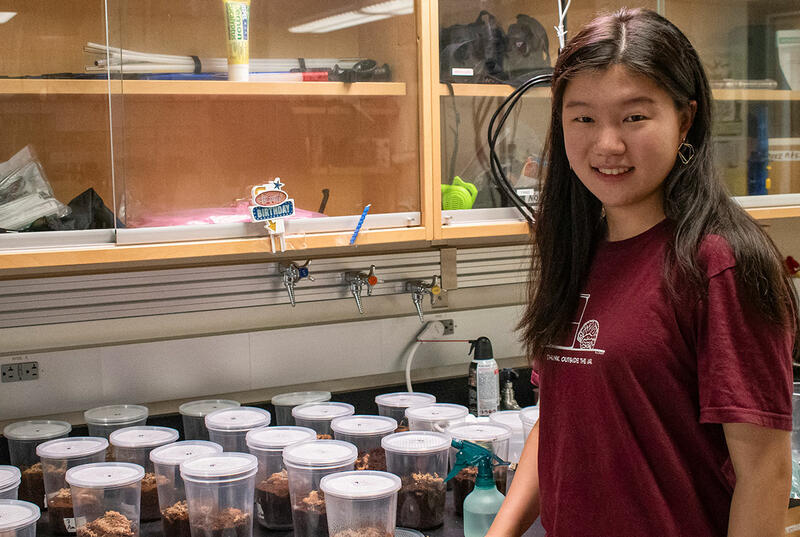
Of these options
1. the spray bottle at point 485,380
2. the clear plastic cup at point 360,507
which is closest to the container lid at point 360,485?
the clear plastic cup at point 360,507

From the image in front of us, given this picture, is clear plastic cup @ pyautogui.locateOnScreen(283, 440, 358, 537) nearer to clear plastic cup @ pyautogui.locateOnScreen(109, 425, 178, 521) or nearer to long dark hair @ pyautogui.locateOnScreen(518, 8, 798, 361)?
clear plastic cup @ pyautogui.locateOnScreen(109, 425, 178, 521)

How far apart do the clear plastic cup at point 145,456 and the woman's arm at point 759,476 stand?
3.99 feet

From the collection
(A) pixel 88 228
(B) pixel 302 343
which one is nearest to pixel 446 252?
(B) pixel 302 343

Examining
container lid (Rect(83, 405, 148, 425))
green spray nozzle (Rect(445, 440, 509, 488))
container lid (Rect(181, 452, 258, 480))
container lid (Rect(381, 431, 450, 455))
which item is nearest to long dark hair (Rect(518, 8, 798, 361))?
green spray nozzle (Rect(445, 440, 509, 488))

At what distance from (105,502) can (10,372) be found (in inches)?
23.3

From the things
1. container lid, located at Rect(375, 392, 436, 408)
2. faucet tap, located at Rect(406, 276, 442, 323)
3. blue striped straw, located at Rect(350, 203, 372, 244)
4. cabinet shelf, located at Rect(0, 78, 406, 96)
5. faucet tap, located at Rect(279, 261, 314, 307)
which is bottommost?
container lid, located at Rect(375, 392, 436, 408)

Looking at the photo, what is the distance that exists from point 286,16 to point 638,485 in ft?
4.51

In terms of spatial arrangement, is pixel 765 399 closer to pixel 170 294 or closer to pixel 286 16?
pixel 286 16

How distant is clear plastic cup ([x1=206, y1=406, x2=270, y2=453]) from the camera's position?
72.3 inches

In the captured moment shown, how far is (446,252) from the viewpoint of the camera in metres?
2.45

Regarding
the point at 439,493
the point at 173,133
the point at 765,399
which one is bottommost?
the point at 439,493

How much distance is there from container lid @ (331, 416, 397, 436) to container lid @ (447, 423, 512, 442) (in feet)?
0.47

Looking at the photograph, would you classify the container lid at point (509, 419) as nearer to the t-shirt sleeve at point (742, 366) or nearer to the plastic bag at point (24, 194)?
the t-shirt sleeve at point (742, 366)

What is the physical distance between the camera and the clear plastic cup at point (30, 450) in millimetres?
1777
